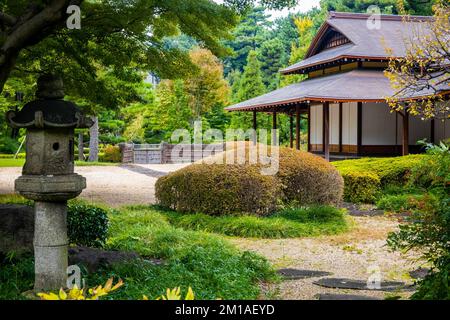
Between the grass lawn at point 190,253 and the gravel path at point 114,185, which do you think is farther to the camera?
the gravel path at point 114,185

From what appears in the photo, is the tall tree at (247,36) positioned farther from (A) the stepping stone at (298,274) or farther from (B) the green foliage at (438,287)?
(B) the green foliage at (438,287)

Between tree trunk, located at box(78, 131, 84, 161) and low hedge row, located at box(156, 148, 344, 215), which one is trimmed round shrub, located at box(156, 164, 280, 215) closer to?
low hedge row, located at box(156, 148, 344, 215)

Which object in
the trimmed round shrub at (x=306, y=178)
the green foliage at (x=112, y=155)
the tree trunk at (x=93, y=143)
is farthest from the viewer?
the green foliage at (x=112, y=155)

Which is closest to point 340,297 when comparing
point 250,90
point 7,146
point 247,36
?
point 250,90

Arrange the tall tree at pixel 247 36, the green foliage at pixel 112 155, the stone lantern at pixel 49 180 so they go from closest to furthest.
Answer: the stone lantern at pixel 49 180
the green foliage at pixel 112 155
the tall tree at pixel 247 36

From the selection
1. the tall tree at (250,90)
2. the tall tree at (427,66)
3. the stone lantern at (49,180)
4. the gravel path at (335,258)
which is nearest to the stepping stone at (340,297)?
the gravel path at (335,258)

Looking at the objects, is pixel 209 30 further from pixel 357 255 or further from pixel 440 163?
pixel 440 163

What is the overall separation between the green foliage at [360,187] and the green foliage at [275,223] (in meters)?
3.75

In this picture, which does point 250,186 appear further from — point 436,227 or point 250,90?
point 250,90

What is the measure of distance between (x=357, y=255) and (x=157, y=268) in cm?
358

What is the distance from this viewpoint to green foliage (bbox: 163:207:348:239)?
32.8ft

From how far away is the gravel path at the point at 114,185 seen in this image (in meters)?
14.8

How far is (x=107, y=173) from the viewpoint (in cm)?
2364
